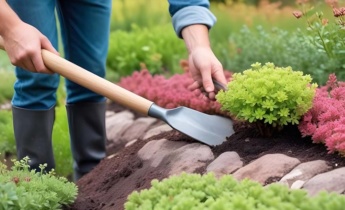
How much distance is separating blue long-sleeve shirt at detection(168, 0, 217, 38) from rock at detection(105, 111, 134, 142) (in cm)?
150

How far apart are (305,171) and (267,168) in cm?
17

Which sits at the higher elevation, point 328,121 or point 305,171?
point 328,121

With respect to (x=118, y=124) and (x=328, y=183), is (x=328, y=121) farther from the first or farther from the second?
(x=118, y=124)

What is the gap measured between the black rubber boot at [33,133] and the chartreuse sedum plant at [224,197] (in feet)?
4.79

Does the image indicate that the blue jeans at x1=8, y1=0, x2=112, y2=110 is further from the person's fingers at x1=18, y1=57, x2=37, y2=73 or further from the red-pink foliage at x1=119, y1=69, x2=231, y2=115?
the red-pink foliage at x1=119, y1=69, x2=231, y2=115

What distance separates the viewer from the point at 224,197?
2430 millimetres

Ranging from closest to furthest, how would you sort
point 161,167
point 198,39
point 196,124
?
point 161,167, point 196,124, point 198,39

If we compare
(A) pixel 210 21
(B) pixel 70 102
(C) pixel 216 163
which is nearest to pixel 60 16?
(B) pixel 70 102

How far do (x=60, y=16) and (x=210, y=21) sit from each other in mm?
927

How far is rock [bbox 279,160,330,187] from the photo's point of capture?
9.32 ft

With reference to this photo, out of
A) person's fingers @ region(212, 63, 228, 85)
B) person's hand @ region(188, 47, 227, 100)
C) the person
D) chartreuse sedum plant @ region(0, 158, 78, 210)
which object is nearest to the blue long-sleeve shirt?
the person

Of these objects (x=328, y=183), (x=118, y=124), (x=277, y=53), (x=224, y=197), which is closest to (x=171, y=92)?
(x=118, y=124)

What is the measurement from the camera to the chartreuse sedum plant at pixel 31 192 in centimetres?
265

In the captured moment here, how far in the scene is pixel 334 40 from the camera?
3777mm
